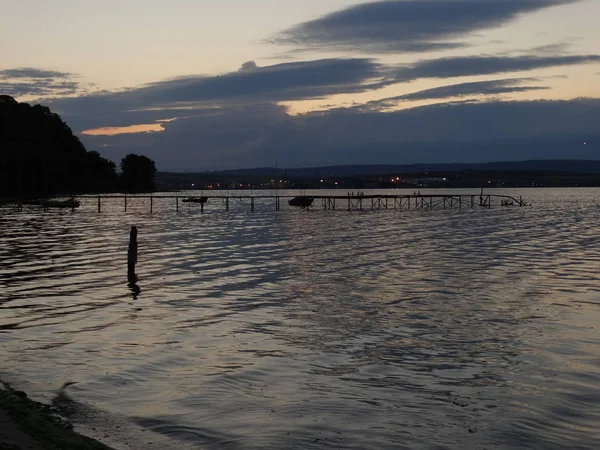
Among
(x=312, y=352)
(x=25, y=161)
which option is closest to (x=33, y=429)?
(x=312, y=352)

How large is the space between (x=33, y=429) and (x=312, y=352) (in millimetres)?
8980

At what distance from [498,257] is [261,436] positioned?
3572cm

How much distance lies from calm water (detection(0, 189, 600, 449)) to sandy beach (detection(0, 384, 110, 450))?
547 mm

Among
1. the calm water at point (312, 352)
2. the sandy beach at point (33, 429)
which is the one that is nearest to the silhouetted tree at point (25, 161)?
the calm water at point (312, 352)

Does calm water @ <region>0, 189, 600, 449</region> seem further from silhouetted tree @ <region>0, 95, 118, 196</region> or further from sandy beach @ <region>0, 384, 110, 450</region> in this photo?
silhouetted tree @ <region>0, 95, 118, 196</region>

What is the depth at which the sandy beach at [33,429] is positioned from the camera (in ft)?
34.9

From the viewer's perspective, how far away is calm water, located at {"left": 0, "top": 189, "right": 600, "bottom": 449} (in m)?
13.1

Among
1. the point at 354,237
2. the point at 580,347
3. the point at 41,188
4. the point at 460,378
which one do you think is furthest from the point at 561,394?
the point at 41,188

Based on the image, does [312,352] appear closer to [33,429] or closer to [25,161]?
[33,429]

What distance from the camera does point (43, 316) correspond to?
78.8 ft

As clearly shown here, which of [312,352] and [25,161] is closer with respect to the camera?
[312,352]

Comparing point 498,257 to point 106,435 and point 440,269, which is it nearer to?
point 440,269

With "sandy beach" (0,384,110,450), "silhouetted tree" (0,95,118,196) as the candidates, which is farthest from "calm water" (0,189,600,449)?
A: "silhouetted tree" (0,95,118,196)

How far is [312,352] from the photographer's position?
62.7 ft
